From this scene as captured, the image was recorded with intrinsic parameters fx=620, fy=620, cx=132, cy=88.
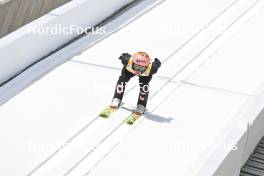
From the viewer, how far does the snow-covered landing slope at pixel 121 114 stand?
25.8 feet

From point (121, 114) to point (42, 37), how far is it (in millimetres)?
2671

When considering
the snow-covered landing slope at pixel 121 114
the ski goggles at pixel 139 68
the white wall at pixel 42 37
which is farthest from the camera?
the white wall at pixel 42 37

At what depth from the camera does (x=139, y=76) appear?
28.0 feet

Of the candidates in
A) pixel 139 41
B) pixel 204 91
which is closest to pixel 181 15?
pixel 139 41

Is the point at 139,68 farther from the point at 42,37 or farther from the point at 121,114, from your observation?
the point at 42,37

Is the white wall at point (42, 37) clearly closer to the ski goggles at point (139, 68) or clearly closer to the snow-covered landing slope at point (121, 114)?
the snow-covered landing slope at point (121, 114)

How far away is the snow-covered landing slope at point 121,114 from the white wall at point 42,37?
55 centimetres

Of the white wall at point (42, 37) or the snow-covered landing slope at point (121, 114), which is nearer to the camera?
the snow-covered landing slope at point (121, 114)

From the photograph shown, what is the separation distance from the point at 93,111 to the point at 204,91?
72.8 inches

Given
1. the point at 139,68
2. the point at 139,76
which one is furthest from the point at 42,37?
the point at 139,68

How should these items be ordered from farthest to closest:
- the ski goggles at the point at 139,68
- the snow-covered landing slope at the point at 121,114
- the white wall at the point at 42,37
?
the white wall at the point at 42,37 → the ski goggles at the point at 139,68 → the snow-covered landing slope at the point at 121,114

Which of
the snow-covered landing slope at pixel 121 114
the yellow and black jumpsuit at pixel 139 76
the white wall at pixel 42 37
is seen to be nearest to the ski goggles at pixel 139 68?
the yellow and black jumpsuit at pixel 139 76

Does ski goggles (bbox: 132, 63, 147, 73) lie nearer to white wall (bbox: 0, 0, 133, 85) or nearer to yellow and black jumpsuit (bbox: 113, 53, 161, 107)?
yellow and black jumpsuit (bbox: 113, 53, 161, 107)

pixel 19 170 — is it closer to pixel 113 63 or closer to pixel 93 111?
pixel 93 111
